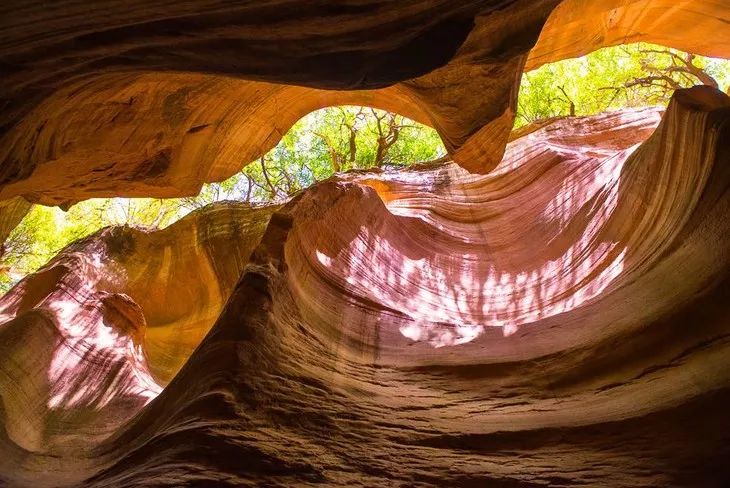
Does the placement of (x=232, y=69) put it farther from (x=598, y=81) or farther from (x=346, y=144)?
(x=598, y=81)

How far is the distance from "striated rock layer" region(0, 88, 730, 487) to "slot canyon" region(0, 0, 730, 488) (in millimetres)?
31

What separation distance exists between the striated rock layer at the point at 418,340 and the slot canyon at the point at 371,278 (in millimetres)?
31

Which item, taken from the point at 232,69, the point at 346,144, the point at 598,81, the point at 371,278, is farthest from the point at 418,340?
the point at 598,81

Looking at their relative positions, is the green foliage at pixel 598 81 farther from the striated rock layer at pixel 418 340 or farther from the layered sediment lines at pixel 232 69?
the layered sediment lines at pixel 232 69

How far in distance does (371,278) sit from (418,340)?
1.70 metres

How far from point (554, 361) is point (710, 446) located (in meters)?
1.79

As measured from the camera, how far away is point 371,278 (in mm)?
8297

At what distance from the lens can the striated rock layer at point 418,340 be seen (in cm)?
427

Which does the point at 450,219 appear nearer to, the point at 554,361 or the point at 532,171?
the point at 532,171

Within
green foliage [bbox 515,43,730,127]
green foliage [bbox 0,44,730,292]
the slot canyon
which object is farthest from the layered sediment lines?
green foliage [bbox 0,44,730,292]

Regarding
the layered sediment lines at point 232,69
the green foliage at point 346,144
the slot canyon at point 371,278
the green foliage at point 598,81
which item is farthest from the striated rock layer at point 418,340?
the green foliage at point 346,144

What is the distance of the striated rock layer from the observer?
427 cm

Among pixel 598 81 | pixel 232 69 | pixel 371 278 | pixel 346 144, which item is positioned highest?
pixel 598 81

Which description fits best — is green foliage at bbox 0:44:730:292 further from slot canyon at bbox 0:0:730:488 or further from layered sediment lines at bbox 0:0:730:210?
layered sediment lines at bbox 0:0:730:210
